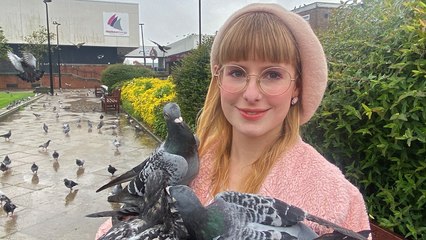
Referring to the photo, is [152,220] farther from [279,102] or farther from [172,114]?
[172,114]

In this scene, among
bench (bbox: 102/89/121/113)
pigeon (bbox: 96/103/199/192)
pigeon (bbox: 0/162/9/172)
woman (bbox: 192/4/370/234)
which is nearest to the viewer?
woman (bbox: 192/4/370/234)

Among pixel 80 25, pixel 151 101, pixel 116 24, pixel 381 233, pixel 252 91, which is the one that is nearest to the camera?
pixel 252 91

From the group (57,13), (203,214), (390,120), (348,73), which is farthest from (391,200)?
(57,13)

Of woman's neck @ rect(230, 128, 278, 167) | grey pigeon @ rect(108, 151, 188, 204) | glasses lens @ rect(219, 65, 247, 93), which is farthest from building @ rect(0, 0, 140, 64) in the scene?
glasses lens @ rect(219, 65, 247, 93)

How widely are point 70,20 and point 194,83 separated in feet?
164

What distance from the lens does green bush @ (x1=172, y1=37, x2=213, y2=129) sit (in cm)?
754

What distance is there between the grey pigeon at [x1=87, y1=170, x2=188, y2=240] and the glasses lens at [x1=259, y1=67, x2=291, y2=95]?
1.85ft

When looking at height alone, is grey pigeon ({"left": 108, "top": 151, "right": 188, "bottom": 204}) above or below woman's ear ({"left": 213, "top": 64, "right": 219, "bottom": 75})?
below

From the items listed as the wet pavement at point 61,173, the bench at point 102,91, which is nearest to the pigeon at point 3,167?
the wet pavement at point 61,173

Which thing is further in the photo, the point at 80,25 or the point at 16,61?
the point at 80,25

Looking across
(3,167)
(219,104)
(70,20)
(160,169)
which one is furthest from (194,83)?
(70,20)

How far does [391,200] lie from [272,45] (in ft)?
4.68

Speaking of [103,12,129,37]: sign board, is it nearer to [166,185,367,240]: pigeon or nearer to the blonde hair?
the blonde hair

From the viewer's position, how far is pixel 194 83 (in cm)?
764
